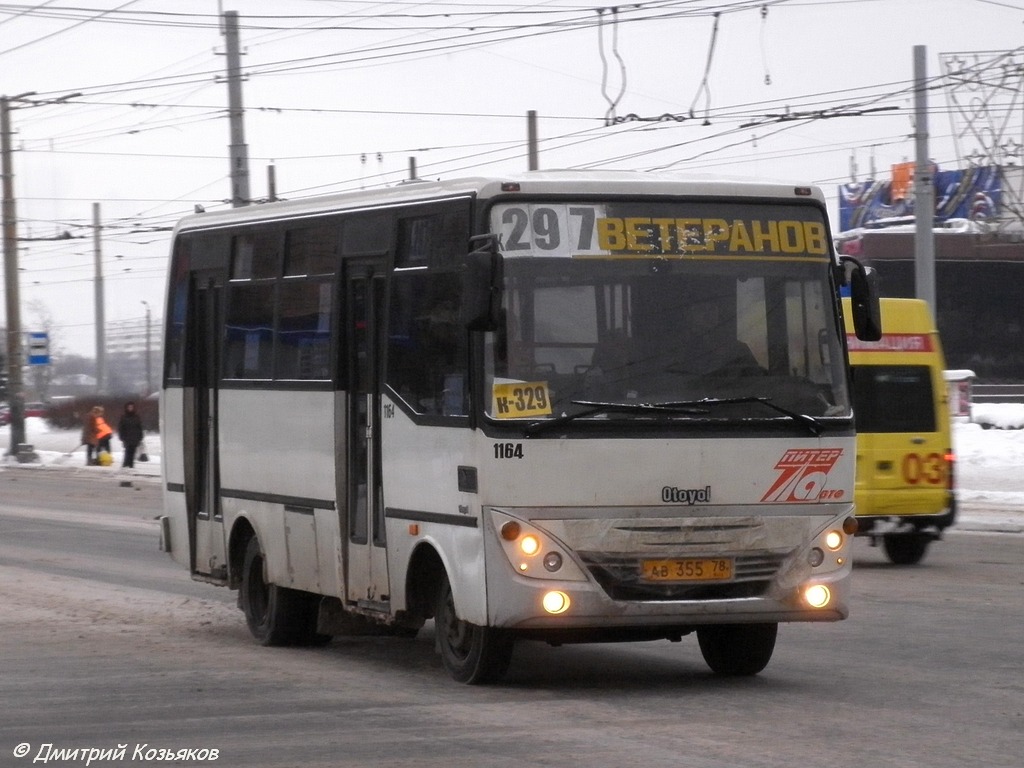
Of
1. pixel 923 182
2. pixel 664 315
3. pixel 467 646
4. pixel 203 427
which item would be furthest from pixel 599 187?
pixel 923 182

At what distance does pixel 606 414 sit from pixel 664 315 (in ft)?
2.04

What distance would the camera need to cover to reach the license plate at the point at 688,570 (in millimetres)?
9398

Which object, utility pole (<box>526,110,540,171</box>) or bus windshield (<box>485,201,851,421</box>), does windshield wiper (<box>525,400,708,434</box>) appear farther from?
utility pole (<box>526,110,540,171</box>)

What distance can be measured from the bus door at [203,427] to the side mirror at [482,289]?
4444 mm

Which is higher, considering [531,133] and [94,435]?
[531,133]

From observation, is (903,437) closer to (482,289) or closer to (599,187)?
(599,187)

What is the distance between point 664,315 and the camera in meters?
9.53

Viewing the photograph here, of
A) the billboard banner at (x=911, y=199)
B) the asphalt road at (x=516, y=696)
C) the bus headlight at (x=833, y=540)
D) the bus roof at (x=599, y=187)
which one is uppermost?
the billboard banner at (x=911, y=199)

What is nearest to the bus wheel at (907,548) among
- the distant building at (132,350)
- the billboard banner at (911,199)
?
the billboard banner at (911,199)

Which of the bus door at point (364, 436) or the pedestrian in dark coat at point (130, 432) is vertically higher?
the bus door at point (364, 436)

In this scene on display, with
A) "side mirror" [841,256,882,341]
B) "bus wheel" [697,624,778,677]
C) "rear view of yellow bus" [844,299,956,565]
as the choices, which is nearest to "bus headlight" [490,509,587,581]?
"bus wheel" [697,624,778,677]

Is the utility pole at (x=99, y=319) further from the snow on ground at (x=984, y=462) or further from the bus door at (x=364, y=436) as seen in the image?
the bus door at (x=364, y=436)

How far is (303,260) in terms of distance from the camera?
38.5 feet

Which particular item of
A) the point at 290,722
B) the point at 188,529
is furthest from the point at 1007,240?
the point at 290,722
